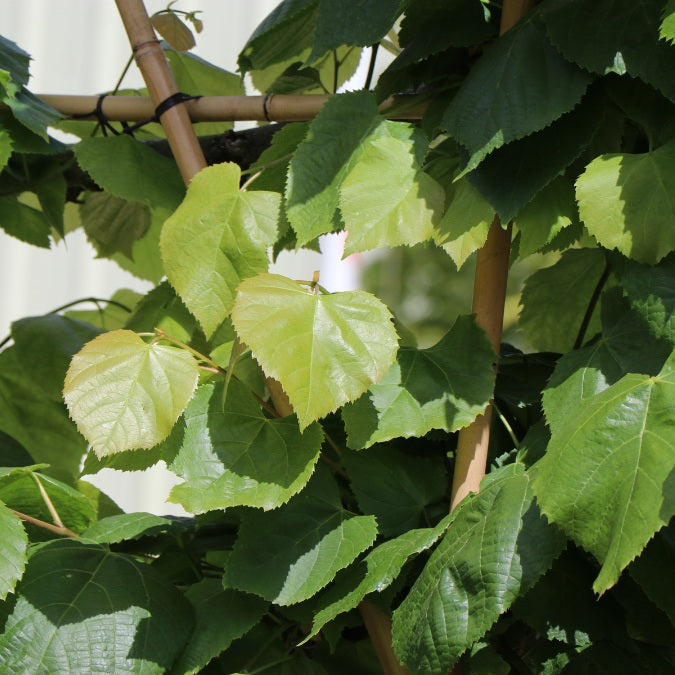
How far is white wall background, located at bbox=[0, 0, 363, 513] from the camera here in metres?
1.76

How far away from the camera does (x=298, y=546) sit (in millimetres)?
490

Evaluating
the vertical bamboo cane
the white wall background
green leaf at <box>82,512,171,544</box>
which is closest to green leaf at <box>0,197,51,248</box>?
green leaf at <box>82,512,171,544</box>

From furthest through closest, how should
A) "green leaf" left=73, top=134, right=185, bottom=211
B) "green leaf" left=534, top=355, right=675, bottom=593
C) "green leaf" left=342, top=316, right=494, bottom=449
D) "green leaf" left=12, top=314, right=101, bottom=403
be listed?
"green leaf" left=12, top=314, right=101, bottom=403, "green leaf" left=73, top=134, right=185, bottom=211, "green leaf" left=342, top=316, right=494, bottom=449, "green leaf" left=534, top=355, right=675, bottom=593

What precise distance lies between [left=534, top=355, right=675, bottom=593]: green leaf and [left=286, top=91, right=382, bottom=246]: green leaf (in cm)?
17

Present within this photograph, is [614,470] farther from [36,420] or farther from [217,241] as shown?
[36,420]

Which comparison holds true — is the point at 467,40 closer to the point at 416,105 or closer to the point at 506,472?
the point at 416,105

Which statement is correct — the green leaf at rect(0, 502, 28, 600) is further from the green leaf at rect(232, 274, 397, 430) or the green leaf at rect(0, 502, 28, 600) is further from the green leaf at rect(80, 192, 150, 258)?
the green leaf at rect(80, 192, 150, 258)

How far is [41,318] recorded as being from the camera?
784 millimetres

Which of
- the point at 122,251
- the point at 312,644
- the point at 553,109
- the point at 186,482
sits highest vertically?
the point at 122,251

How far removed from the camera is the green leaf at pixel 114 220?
2.71ft

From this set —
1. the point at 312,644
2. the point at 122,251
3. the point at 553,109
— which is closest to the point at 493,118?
the point at 553,109

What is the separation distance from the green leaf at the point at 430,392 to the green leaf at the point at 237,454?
31 mm

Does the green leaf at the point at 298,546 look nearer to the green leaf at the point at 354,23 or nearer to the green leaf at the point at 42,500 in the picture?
the green leaf at the point at 42,500

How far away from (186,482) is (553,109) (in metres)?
0.28
